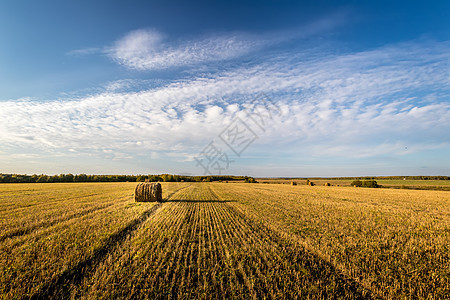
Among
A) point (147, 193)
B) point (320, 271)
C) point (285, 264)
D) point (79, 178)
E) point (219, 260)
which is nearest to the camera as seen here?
point (320, 271)

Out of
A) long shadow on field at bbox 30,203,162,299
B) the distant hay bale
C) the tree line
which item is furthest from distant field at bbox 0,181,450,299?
the tree line

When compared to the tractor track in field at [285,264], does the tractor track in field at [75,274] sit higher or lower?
higher

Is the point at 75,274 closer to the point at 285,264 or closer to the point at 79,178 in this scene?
the point at 285,264

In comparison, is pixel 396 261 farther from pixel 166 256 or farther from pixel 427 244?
pixel 166 256

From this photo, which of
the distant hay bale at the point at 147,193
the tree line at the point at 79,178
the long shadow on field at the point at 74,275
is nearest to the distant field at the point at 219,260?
the long shadow on field at the point at 74,275

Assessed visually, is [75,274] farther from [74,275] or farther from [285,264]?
[285,264]

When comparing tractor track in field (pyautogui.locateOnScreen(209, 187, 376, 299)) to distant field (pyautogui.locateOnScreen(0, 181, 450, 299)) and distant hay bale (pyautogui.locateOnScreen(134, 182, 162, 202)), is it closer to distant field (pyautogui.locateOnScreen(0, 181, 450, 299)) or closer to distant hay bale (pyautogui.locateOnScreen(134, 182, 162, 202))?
distant field (pyautogui.locateOnScreen(0, 181, 450, 299))

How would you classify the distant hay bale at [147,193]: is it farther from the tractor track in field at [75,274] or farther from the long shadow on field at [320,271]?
the long shadow on field at [320,271]

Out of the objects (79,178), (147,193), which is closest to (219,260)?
(147,193)

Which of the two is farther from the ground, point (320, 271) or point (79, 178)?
point (79, 178)

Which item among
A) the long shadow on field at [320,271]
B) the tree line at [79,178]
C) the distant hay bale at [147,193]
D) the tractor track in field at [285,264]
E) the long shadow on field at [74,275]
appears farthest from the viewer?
the tree line at [79,178]

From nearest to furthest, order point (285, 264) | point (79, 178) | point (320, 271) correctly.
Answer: point (320, 271), point (285, 264), point (79, 178)

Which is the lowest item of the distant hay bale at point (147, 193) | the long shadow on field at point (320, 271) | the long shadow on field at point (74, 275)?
the long shadow on field at point (320, 271)

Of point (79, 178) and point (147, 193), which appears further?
point (79, 178)
